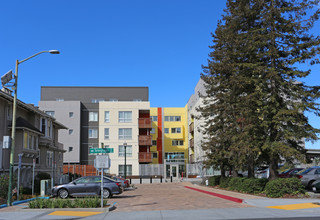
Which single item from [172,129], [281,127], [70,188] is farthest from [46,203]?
[172,129]

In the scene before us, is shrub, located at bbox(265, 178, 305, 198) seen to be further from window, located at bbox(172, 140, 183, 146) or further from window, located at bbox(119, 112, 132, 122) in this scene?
window, located at bbox(172, 140, 183, 146)

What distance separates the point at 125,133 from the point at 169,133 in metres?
15.8

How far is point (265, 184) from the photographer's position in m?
21.6

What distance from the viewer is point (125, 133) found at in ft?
196

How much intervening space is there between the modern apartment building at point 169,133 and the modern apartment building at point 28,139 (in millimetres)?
35806

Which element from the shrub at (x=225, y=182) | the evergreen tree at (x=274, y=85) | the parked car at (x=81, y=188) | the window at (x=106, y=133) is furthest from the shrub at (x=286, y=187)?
the window at (x=106, y=133)

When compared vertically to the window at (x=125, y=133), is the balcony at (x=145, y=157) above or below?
below

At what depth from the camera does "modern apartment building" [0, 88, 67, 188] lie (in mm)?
24500

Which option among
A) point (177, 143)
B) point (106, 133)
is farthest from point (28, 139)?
point (177, 143)

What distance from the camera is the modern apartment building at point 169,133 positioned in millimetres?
71750

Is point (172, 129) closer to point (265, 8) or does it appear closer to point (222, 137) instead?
point (222, 137)

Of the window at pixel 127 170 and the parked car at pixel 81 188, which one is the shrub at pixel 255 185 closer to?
the parked car at pixel 81 188

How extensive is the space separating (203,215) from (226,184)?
1661cm

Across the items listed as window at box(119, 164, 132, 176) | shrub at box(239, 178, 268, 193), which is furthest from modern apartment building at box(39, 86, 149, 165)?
shrub at box(239, 178, 268, 193)
